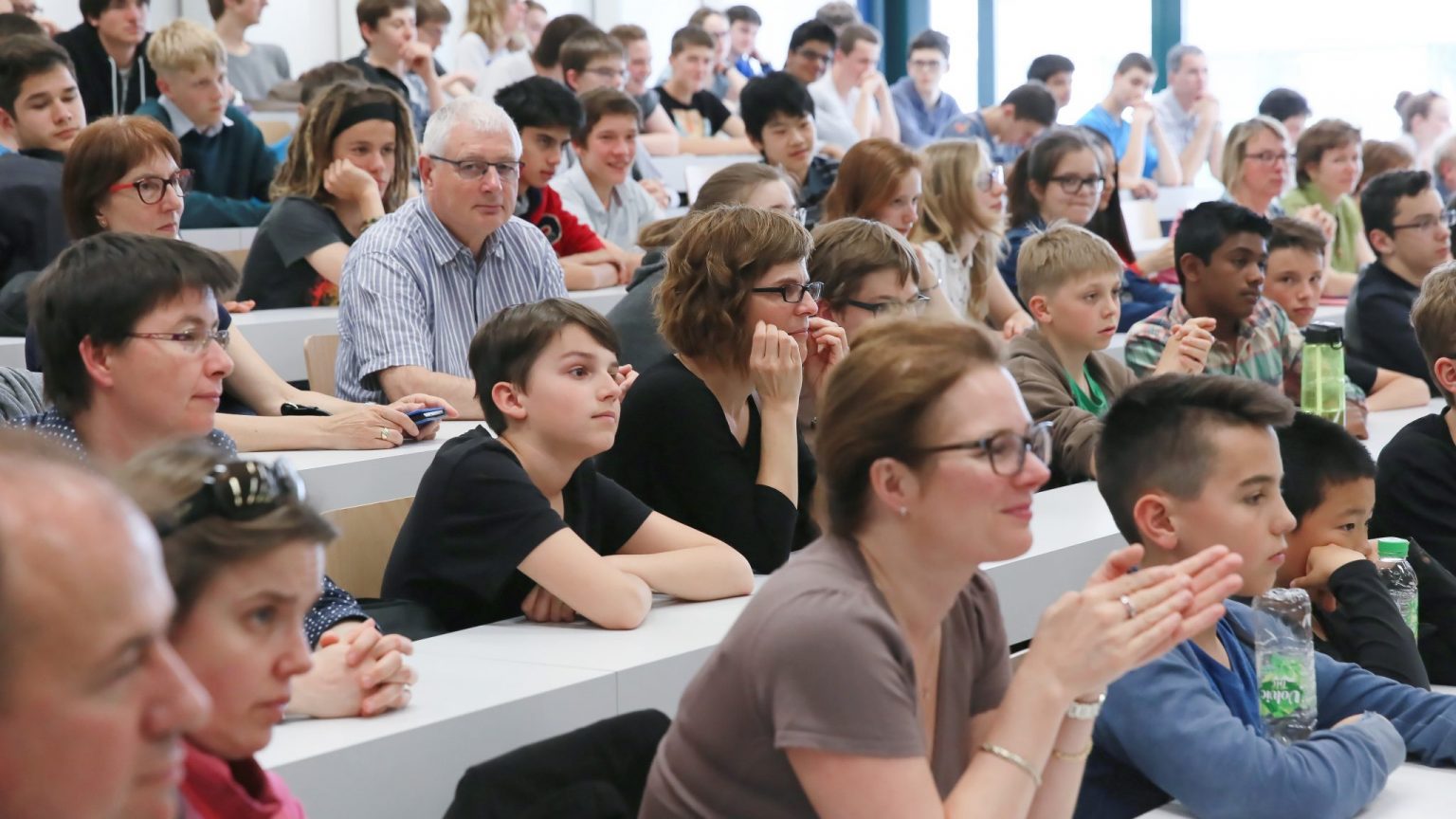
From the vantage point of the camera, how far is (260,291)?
4316 millimetres

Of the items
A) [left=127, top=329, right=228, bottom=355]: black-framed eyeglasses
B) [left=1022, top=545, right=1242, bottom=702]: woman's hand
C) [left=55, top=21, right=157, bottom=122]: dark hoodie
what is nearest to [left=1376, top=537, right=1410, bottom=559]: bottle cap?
[left=1022, top=545, right=1242, bottom=702]: woman's hand

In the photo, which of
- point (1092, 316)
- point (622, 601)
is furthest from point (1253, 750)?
point (1092, 316)

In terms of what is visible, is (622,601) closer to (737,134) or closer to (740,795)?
(740,795)

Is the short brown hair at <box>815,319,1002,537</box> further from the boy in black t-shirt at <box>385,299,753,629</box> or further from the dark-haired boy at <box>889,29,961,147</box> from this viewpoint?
the dark-haired boy at <box>889,29,961,147</box>

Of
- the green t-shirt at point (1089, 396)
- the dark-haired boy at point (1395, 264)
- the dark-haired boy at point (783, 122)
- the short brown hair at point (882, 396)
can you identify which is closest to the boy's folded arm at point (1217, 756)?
the short brown hair at point (882, 396)

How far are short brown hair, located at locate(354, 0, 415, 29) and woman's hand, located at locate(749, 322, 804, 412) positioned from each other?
437 cm

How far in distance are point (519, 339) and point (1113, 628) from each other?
3.63ft

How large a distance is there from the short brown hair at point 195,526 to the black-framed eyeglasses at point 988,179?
12.7 feet

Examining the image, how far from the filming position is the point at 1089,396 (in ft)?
11.7

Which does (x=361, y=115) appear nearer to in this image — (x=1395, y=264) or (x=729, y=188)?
(x=729, y=188)

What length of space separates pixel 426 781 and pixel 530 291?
215 cm

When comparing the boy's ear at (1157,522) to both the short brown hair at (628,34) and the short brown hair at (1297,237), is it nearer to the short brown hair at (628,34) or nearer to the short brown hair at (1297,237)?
the short brown hair at (1297,237)

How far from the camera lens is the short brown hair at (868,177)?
441 centimetres

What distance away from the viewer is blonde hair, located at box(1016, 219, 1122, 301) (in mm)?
3512
